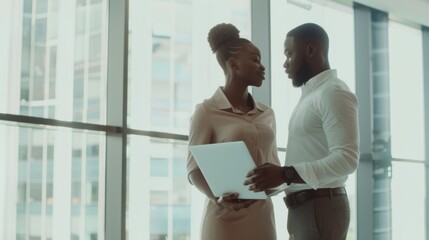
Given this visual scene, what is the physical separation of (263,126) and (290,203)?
335 mm

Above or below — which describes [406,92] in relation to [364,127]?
above

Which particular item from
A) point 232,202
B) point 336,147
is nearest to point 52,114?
point 232,202

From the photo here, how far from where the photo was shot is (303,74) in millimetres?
2654

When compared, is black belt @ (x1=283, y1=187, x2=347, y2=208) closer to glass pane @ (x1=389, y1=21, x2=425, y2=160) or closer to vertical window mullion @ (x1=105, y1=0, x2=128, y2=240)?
vertical window mullion @ (x1=105, y1=0, x2=128, y2=240)

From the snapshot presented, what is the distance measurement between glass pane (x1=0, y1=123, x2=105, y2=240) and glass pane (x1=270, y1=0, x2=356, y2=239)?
5.80 ft

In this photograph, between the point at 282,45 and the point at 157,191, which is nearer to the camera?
the point at 157,191

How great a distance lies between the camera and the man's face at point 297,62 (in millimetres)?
2643

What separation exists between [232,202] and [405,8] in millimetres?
4881

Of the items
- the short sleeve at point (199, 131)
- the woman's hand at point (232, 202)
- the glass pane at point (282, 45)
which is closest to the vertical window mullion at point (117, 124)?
the short sleeve at point (199, 131)

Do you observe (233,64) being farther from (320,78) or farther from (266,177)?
(266,177)

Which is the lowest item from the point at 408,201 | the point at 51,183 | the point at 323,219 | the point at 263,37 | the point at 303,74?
the point at 408,201

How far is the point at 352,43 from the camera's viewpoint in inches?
256

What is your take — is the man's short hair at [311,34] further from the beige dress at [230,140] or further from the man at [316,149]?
the beige dress at [230,140]

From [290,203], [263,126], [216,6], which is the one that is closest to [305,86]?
[263,126]
